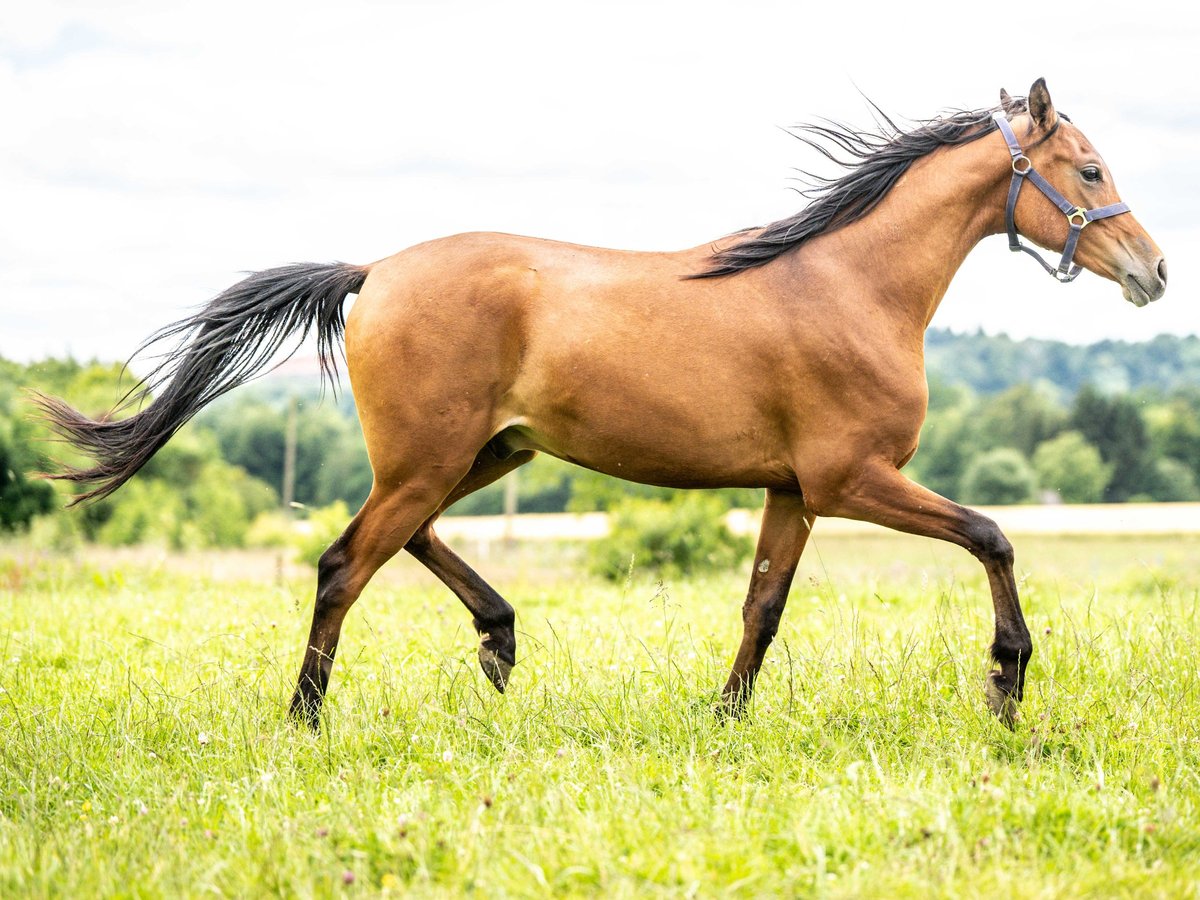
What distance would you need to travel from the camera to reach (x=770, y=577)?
5348 mm

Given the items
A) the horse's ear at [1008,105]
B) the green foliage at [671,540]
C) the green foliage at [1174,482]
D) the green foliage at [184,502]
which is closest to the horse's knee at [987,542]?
the horse's ear at [1008,105]

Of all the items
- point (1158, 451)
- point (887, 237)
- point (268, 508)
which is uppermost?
point (887, 237)

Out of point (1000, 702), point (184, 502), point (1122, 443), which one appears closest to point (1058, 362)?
point (1122, 443)

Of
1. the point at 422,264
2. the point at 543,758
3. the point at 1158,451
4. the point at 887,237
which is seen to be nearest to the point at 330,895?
the point at 543,758

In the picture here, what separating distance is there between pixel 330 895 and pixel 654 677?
2.73 m

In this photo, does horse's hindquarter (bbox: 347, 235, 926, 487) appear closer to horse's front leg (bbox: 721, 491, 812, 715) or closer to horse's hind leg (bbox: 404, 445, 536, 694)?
horse's front leg (bbox: 721, 491, 812, 715)

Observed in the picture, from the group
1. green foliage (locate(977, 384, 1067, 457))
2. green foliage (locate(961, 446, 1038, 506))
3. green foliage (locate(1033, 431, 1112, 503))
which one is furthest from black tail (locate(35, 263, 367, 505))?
green foliage (locate(977, 384, 1067, 457))

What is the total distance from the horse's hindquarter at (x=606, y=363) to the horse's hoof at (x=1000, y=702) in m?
1.21

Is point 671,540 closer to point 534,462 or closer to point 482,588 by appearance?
point 482,588

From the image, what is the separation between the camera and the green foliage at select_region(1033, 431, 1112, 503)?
59.2m

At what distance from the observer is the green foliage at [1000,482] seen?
202 feet

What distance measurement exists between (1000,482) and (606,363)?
61.4 meters

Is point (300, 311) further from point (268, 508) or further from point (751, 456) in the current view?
point (268, 508)

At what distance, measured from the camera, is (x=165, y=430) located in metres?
5.54
